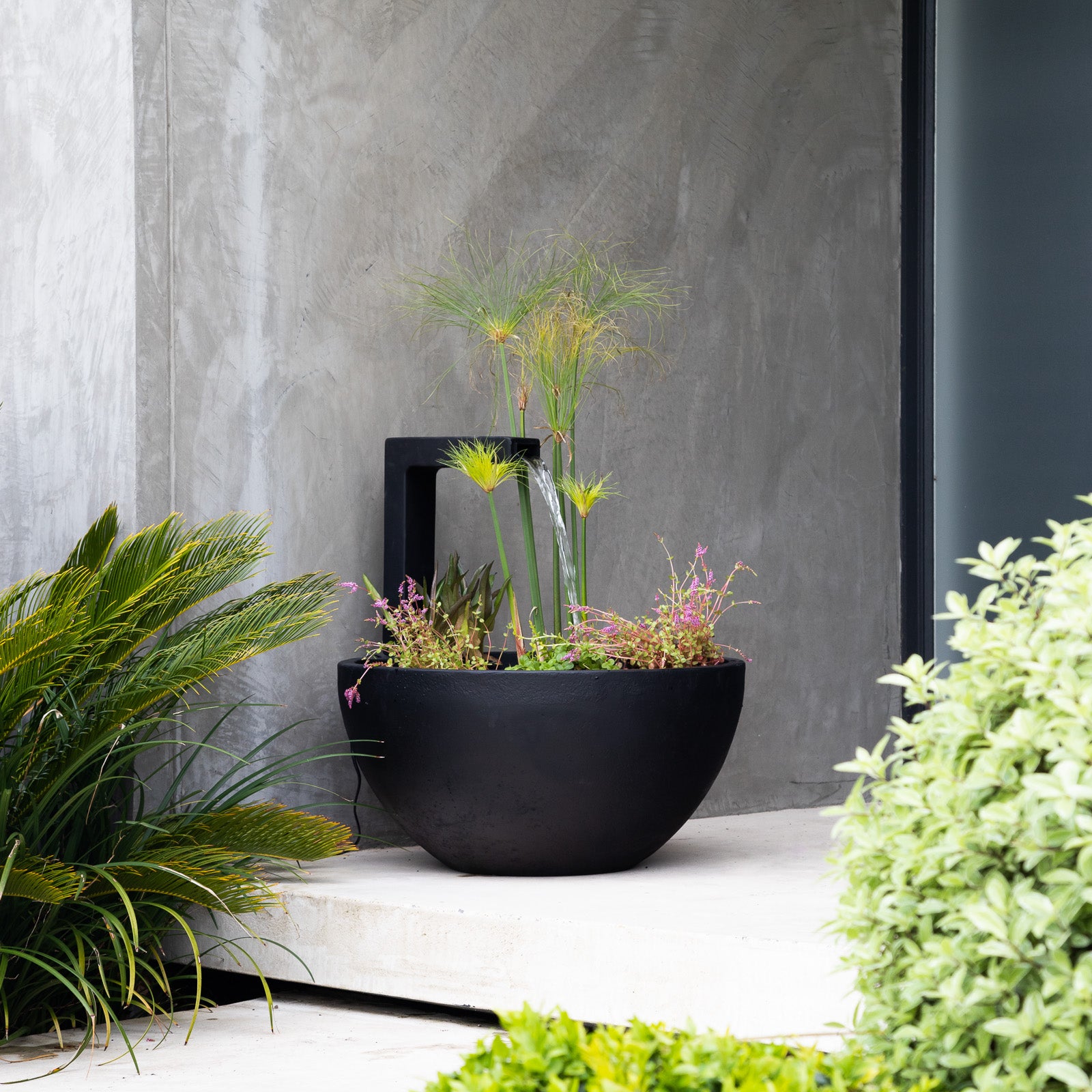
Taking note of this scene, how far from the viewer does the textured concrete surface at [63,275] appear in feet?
11.6

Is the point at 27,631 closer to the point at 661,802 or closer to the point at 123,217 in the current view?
the point at 123,217

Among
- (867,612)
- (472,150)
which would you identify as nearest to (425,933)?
(472,150)

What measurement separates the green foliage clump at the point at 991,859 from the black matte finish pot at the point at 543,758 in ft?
5.08

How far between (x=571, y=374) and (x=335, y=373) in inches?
25.0

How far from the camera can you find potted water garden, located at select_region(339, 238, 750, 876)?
3.24 meters

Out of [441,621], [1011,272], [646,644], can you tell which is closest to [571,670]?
[646,644]

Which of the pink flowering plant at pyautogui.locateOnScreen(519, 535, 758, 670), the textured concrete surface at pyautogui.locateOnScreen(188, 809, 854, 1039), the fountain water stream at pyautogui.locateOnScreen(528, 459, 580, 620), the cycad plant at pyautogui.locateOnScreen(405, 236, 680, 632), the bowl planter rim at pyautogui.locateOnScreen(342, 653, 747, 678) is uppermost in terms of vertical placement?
the cycad plant at pyautogui.locateOnScreen(405, 236, 680, 632)

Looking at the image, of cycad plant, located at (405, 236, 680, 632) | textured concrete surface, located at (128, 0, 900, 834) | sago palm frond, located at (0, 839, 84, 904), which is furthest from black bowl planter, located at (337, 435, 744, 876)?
sago palm frond, located at (0, 839, 84, 904)

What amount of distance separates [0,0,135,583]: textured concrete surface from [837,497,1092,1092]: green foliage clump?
2311 mm

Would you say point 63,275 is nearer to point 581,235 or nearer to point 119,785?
point 119,785

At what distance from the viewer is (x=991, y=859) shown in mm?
1500

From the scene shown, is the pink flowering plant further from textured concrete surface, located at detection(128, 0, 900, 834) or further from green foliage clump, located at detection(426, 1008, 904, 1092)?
green foliage clump, located at detection(426, 1008, 904, 1092)

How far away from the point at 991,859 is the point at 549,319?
2289 mm

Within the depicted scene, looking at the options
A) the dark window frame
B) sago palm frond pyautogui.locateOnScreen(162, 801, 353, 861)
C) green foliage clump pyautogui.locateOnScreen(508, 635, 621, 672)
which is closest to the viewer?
sago palm frond pyautogui.locateOnScreen(162, 801, 353, 861)
